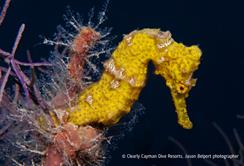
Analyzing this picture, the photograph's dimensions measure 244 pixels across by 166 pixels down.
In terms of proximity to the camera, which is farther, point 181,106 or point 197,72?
point 197,72

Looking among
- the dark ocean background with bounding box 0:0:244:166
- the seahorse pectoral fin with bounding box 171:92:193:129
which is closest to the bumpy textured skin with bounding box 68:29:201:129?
the seahorse pectoral fin with bounding box 171:92:193:129

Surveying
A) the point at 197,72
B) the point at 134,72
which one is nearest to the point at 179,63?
the point at 134,72

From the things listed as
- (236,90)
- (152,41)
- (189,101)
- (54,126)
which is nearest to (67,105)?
(54,126)

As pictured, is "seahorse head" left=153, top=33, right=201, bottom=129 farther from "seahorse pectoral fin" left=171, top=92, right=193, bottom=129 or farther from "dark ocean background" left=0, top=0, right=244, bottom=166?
"dark ocean background" left=0, top=0, right=244, bottom=166

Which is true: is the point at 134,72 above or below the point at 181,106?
above

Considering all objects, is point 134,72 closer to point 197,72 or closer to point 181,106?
point 181,106

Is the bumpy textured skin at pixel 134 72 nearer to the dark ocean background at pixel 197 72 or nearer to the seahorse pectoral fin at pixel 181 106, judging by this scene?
A: the seahorse pectoral fin at pixel 181 106
